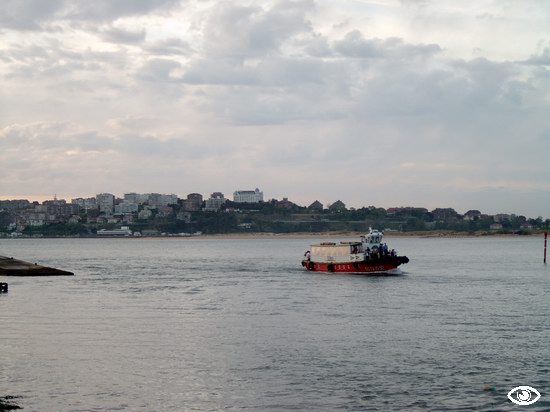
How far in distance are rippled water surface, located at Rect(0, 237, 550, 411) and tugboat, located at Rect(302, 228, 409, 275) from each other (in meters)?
24.7

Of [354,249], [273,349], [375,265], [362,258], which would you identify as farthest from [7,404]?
[354,249]

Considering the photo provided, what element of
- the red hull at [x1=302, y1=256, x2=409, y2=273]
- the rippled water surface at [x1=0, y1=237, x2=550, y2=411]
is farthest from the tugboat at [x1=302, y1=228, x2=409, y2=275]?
the rippled water surface at [x1=0, y1=237, x2=550, y2=411]

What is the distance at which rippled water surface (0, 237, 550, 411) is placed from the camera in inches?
1270

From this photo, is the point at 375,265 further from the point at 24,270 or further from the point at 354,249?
the point at 24,270

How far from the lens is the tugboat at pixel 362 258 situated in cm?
10425

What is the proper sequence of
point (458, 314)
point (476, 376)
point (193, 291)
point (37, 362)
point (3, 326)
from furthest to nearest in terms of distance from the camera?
point (193, 291), point (458, 314), point (3, 326), point (37, 362), point (476, 376)

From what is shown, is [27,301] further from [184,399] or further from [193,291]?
[184,399]

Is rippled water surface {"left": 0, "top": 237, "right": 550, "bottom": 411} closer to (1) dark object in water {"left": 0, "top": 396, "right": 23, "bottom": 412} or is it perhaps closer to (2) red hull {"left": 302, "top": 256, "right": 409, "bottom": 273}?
(1) dark object in water {"left": 0, "top": 396, "right": 23, "bottom": 412}

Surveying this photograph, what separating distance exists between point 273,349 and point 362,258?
2477 inches

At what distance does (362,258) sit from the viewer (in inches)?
4126

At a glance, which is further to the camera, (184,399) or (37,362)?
(37,362)

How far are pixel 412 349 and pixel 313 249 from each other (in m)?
74.8

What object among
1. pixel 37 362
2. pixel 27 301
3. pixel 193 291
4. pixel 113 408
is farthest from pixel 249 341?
pixel 193 291

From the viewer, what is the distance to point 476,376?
35.6 metres
